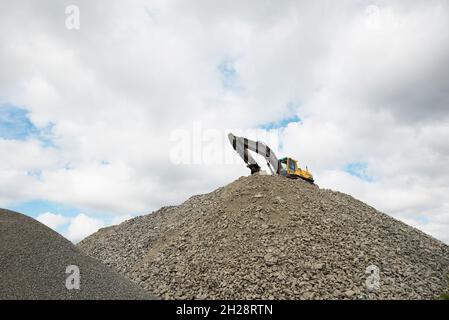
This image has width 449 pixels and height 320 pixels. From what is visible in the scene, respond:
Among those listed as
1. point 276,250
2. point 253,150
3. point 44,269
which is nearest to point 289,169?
point 253,150

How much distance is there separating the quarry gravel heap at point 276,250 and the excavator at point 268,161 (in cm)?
167

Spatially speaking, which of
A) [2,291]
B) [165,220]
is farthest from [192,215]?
[2,291]

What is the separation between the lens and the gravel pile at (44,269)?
396 inches

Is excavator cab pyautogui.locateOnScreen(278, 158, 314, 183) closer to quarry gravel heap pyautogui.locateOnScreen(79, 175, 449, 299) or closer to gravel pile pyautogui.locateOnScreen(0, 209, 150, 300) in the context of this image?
quarry gravel heap pyautogui.locateOnScreen(79, 175, 449, 299)

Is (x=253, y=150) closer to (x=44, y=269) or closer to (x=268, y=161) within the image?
(x=268, y=161)

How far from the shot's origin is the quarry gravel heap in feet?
39.3

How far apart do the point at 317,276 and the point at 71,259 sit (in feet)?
25.7

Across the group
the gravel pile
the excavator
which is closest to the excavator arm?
the excavator

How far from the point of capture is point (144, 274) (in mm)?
14273

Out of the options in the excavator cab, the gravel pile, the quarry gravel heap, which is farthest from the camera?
the excavator cab

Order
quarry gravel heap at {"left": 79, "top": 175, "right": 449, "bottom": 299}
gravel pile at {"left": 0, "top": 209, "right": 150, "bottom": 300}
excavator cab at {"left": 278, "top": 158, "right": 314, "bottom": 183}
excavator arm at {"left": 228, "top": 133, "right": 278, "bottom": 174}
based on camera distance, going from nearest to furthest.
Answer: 1. gravel pile at {"left": 0, "top": 209, "right": 150, "bottom": 300}
2. quarry gravel heap at {"left": 79, "top": 175, "right": 449, "bottom": 299}
3. excavator arm at {"left": 228, "top": 133, "right": 278, "bottom": 174}
4. excavator cab at {"left": 278, "top": 158, "right": 314, "bottom": 183}

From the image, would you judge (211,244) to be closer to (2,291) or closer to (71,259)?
(71,259)

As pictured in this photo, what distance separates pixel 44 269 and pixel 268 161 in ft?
48.0

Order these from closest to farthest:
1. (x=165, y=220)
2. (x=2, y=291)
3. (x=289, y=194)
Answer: (x=2, y=291)
(x=289, y=194)
(x=165, y=220)
